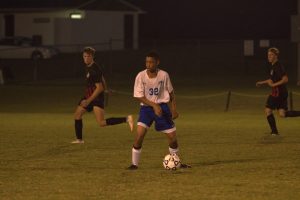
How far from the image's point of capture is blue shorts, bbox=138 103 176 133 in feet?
40.6

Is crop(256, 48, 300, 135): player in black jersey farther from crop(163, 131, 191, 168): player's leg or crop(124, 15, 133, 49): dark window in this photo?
crop(124, 15, 133, 49): dark window

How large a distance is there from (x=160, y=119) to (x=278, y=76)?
5.20m

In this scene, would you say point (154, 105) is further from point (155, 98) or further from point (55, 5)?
point (55, 5)

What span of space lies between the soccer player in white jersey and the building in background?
152 ft

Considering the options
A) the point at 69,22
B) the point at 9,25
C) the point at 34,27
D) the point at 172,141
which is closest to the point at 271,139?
the point at 172,141

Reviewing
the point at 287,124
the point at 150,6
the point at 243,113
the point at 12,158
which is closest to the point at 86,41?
the point at 150,6

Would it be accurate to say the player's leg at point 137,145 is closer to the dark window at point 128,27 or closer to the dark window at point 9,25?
the dark window at point 9,25

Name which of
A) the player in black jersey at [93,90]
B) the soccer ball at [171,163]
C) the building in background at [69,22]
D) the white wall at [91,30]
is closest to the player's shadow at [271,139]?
the player in black jersey at [93,90]

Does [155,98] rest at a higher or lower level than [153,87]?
lower

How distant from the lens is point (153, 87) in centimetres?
1223

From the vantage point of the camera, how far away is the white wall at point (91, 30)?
6044 cm

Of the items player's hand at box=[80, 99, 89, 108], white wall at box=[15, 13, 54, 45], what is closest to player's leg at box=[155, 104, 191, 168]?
player's hand at box=[80, 99, 89, 108]

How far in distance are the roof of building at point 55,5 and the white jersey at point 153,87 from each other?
48535 mm

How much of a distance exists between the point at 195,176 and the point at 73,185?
6.14 feet
